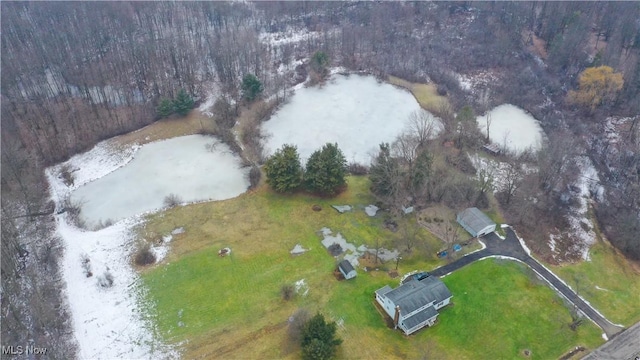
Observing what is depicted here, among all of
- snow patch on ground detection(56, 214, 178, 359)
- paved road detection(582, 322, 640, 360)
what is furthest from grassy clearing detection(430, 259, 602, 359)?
snow patch on ground detection(56, 214, 178, 359)

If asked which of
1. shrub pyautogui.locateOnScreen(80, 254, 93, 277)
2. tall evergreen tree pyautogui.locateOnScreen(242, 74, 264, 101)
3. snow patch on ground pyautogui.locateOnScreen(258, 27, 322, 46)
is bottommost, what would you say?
shrub pyautogui.locateOnScreen(80, 254, 93, 277)

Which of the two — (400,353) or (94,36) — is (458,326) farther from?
(94,36)

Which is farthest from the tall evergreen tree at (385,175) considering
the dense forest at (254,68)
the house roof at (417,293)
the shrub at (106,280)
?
the shrub at (106,280)

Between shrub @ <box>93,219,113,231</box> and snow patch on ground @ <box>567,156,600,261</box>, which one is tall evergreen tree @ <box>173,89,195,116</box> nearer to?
shrub @ <box>93,219,113,231</box>

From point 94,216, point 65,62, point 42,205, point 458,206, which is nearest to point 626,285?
point 458,206

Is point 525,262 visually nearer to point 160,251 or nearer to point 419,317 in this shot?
point 419,317

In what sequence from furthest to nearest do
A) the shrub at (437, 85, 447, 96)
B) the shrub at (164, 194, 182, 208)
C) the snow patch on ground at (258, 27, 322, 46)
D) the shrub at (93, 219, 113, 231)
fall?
the snow patch on ground at (258, 27, 322, 46), the shrub at (437, 85, 447, 96), the shrub at (164, 194, 182, 208), the shrub at (93, 219, 113, 231)

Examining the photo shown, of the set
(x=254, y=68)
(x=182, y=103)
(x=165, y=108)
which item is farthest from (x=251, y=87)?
(x=165, y=108)
